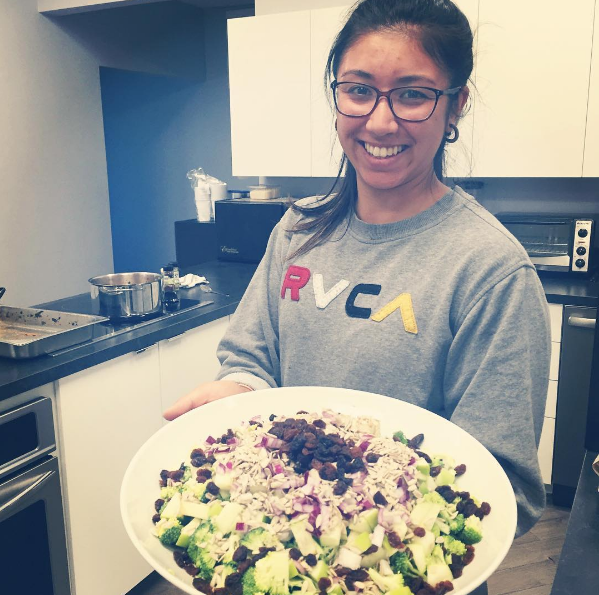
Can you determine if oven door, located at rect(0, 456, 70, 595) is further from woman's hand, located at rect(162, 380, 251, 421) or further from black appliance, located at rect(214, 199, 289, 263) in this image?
black appliance, located at rect(214, 199, 289, 263)

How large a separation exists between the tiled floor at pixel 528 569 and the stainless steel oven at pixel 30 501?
0.46 m

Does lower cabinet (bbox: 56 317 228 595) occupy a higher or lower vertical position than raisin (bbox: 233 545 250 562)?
lower

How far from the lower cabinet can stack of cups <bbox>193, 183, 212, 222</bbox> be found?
1.39 metres

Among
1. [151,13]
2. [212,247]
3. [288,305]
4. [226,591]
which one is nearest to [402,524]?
[226,591]

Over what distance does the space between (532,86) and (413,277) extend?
1906 mm

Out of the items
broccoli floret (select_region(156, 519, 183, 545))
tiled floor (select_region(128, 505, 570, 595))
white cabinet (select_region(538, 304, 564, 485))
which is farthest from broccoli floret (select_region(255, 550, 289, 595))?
white cabinet (select_region(538, 304, 564, 485))

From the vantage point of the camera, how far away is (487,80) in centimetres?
261

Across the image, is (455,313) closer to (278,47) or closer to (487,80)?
(487,80)

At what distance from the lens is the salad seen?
66 cm

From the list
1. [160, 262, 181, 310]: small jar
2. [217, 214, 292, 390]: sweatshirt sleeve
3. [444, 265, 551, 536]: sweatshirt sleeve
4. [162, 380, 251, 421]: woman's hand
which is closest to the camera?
[444, 265, 551, 536]: sweatshirt sleeve

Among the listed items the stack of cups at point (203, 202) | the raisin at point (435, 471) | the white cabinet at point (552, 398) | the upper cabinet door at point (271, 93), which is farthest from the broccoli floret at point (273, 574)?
the stack of cups at point (203, 202)

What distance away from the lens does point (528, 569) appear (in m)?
2.29

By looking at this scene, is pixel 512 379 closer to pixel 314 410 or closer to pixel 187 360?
pixel 314 410

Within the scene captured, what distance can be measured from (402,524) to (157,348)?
155 centimetres
